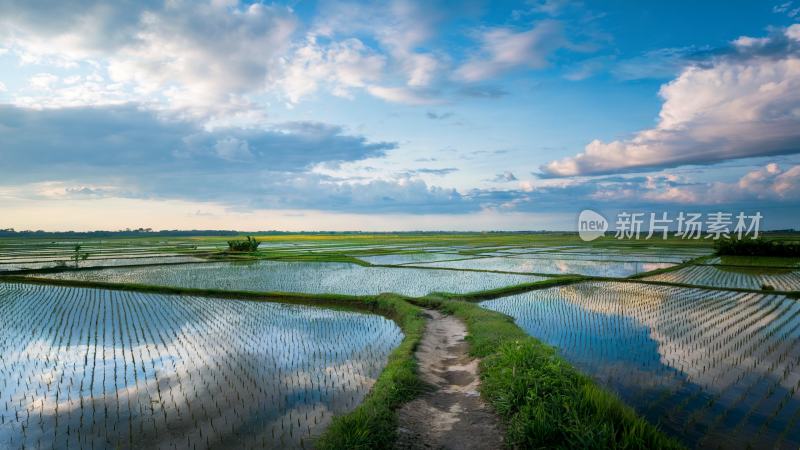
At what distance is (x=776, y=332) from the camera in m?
9.93

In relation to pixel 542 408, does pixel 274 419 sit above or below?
below

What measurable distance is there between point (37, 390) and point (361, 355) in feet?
18.5

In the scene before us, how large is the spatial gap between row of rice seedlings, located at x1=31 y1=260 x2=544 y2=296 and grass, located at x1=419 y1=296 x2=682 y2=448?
8.73 meters

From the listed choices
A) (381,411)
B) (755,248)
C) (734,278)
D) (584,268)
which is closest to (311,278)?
(381,411)

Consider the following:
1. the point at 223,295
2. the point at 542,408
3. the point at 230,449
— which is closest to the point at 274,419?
the point at 230,449

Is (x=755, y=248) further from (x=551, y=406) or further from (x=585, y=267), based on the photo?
(x=551, y=406)

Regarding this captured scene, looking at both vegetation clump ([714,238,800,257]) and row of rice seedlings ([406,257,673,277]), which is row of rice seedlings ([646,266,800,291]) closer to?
row of rice seedlings ([406,257,673,277])

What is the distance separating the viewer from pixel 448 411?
19.6ft

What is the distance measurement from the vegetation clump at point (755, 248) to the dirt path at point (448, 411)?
1288 inches

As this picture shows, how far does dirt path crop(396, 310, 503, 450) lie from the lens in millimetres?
5094

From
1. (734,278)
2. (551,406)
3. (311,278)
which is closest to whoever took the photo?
(551,406)

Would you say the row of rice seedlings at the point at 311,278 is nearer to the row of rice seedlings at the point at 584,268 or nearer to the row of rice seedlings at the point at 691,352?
the row of rice seedlings at the point at 584,268

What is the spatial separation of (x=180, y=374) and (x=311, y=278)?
12.8m

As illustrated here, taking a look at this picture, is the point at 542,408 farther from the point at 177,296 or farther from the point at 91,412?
the point at 177,296
